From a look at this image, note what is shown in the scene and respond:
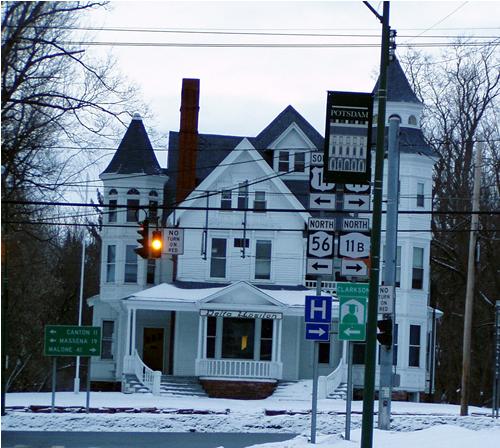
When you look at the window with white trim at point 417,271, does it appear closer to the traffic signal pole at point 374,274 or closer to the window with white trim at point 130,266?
the window with white trim at point 130,266

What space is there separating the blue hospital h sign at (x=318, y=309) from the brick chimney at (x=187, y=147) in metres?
25.4

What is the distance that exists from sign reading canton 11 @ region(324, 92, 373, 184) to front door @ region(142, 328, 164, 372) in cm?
2949

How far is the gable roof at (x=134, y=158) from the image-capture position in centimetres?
5103

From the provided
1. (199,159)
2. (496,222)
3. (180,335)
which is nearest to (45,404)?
(180,335)

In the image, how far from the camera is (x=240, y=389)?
4600 centimetres

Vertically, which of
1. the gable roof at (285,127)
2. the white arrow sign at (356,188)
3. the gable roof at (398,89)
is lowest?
the white arrow sign at (356,188)

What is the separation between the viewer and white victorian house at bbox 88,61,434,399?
46.5 metres

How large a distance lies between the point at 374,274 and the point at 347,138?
2.88 m

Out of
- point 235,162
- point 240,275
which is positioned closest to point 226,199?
point 235,162

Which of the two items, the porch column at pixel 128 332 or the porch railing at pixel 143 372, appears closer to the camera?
the porch railing at pixel 143 372

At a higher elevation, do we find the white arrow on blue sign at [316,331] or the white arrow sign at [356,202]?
the white arrow sign at [356,202]

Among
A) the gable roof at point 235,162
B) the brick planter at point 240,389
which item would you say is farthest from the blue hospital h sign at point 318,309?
the gable roof at point 235,162

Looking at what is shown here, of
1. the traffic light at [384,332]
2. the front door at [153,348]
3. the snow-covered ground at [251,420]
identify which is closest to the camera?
the snow-covered ground at [251,420]

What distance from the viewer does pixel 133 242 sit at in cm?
5156
